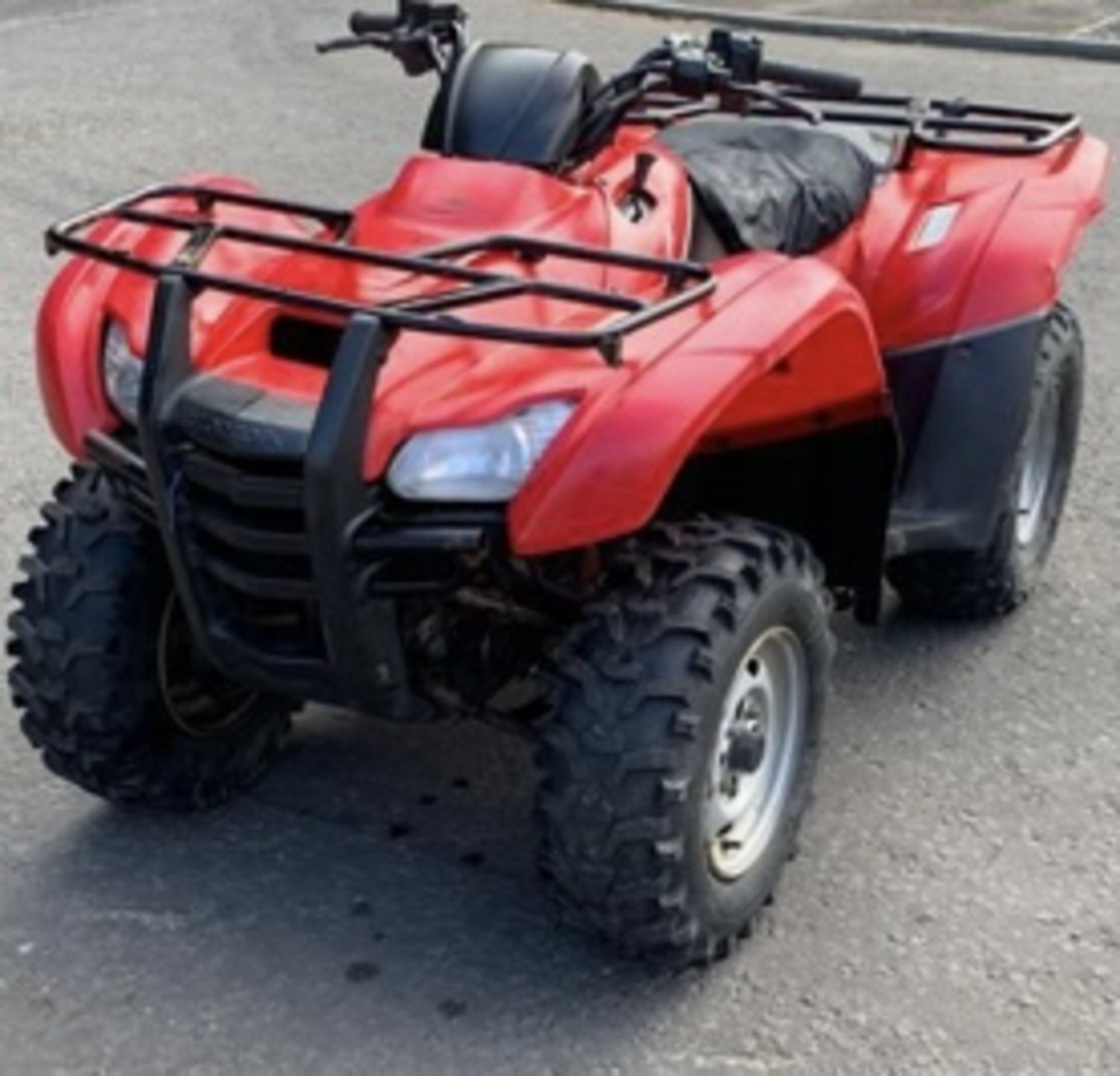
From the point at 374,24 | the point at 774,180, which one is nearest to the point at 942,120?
the point at 774,180

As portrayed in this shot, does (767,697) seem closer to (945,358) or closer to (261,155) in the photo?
(945,358)

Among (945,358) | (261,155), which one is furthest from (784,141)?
(261,155)

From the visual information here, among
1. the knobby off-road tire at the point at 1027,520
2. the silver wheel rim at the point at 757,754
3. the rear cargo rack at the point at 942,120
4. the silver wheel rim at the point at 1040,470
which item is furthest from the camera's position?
the silver wheel rim at the point at 1040,470

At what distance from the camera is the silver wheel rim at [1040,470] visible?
4.66 meters

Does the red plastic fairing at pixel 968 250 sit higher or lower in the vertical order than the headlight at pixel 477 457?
lower

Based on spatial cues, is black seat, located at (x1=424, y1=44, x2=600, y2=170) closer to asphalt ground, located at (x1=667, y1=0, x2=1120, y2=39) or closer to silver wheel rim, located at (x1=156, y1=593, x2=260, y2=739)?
silver wheel rim, located at (x1=156, y1=593, x2=260, y2=739)

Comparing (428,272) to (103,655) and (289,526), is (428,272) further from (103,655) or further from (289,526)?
(103,655)

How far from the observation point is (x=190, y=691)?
3.74m

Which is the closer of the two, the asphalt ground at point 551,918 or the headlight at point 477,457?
the headlight at point 477,457

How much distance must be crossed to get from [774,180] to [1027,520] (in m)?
1.21

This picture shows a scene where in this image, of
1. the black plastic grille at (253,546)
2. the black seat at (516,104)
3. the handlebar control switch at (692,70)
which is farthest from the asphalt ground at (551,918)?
the handlebar control switch at (692,70)

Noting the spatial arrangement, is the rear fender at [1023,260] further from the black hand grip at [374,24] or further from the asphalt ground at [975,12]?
the asphalt ground at [975,12]

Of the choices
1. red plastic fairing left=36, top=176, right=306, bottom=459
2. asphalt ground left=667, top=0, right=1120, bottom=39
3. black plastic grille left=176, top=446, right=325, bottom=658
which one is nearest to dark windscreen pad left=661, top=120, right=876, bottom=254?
red plastic fairing left=36, top=176, right=306, bottom=459

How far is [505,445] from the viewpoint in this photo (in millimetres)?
3000
